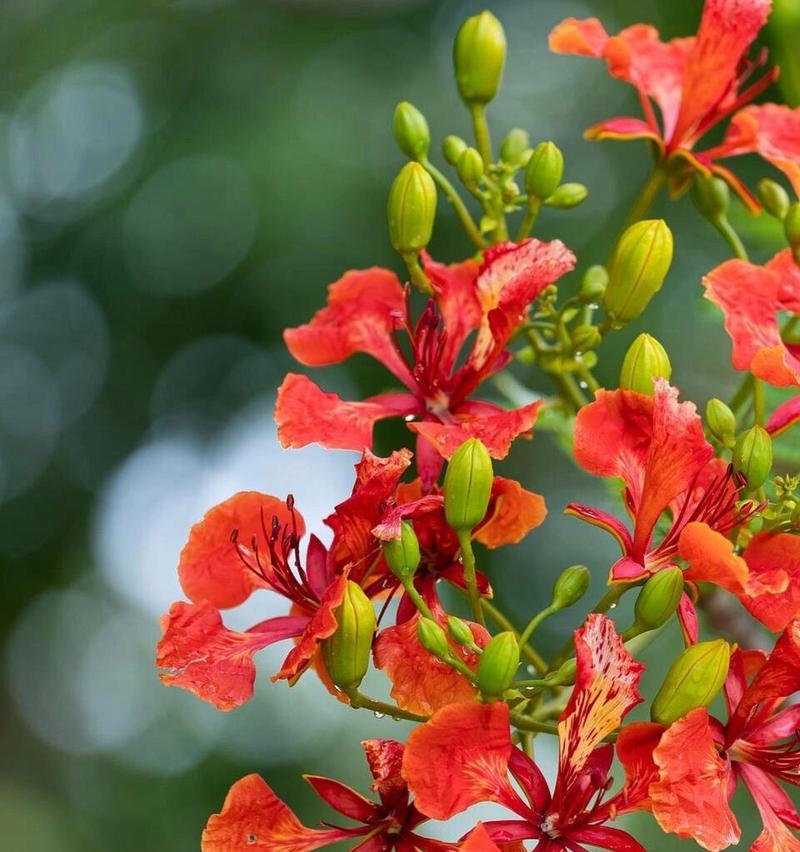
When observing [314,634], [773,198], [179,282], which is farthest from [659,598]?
[179,282]

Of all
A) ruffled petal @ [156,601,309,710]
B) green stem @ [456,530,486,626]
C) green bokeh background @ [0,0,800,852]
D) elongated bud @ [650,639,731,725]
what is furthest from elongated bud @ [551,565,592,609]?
green bokeh background @ [0,0,800,852]

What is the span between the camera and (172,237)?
6.52m

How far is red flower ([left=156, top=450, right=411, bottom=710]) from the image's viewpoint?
1.70m

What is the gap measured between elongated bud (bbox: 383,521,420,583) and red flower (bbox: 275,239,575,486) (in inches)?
5.2

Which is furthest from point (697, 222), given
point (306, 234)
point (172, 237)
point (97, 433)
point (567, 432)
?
point (567, 432)

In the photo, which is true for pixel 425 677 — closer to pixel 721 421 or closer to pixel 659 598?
pixel 659 598

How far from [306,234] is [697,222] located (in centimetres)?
167

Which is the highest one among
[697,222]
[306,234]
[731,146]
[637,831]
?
[731,146]

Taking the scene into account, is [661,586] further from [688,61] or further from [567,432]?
[688,61]

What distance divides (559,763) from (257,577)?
1.70 feet

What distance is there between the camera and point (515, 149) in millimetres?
2148

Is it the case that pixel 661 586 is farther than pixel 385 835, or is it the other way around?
pixel 385 835

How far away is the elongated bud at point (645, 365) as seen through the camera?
68.3 inches

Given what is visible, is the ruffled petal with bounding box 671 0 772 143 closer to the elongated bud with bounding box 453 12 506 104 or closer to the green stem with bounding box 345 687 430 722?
the elongated bud with bounding box 453 12 506 104
